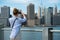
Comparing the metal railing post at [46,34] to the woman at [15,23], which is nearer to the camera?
the woman at [15,23]

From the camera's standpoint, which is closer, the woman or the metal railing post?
the woman

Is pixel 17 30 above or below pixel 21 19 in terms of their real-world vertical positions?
below

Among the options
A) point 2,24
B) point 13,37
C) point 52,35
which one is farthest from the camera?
point 2,24

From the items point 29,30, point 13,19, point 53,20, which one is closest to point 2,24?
point 29,30

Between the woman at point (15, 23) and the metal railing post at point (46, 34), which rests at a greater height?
the woman at point (15, 23)

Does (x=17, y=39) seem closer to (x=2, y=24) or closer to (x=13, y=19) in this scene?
(x=13, y=19)

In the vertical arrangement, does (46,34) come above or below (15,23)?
below

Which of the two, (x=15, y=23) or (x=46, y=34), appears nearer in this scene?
(x=15, y=23)

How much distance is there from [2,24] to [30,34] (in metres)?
0.97

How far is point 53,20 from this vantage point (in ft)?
19.3

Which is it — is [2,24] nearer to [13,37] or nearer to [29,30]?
[29,30]

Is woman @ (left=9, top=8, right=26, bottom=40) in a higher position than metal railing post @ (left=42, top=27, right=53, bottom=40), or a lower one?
higher

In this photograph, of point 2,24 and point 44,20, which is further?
point 44,20

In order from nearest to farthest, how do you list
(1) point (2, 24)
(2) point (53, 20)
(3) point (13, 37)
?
1. (3) point (13, 37)
2. (1) point (2, 24)
3. (2) point (53, 20)
